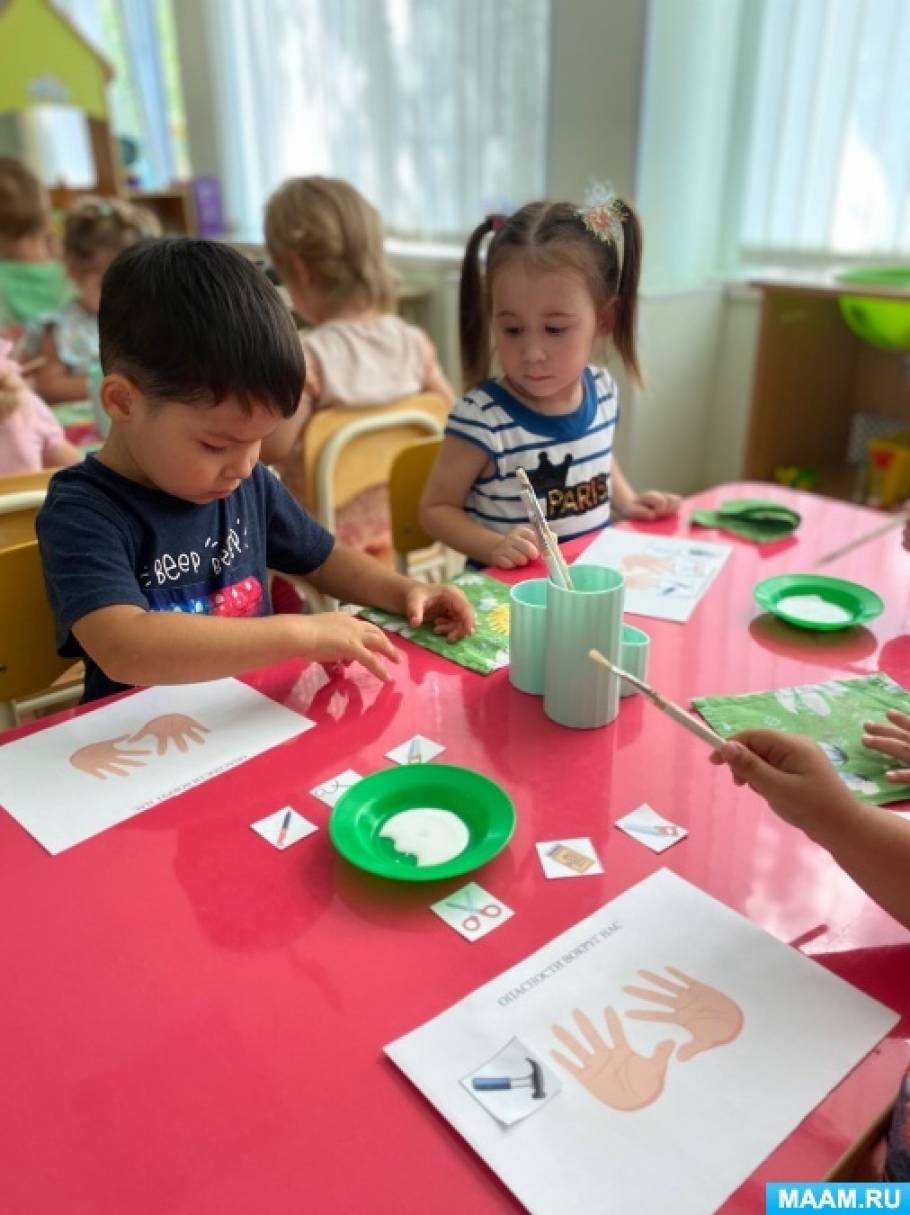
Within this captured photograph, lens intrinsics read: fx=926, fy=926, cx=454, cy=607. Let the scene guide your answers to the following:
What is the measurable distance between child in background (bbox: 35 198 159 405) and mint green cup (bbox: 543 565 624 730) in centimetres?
198

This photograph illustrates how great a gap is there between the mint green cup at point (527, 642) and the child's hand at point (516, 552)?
27cm

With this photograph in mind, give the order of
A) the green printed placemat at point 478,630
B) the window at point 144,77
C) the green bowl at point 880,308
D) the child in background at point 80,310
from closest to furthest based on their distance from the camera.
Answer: the green printed placemat at point 478,630, the green bowl at point 880,308, the child in background at point 80,310, the window at point 144,77

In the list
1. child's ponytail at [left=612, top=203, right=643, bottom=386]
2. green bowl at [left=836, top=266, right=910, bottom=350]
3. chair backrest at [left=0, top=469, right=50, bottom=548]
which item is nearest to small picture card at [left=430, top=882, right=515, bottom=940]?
chair backrest at [left=0, top=469, right=50, bottom=548]

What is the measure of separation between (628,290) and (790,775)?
0.96 meters

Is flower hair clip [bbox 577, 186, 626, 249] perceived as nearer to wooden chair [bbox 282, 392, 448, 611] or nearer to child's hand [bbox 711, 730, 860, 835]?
wooden chair [bbox 282, 392, 448, 611]

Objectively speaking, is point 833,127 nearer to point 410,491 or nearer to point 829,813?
point 410,491

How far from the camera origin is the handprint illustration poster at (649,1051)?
458mm

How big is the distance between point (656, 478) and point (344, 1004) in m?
2.85

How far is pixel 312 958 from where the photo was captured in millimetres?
585

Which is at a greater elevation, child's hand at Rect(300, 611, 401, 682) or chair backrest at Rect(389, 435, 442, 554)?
child's hand at Rect(300, 611, 401, 682)

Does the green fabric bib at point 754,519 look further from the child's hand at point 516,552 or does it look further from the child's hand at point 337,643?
the child's hand at point 337,643

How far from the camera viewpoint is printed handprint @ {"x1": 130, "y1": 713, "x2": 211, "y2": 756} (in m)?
0.83

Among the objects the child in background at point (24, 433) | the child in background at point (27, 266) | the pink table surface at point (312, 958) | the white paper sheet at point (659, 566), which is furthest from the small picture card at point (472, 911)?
the child in background at point (27, 266)

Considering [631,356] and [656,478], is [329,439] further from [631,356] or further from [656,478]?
[656,478]
